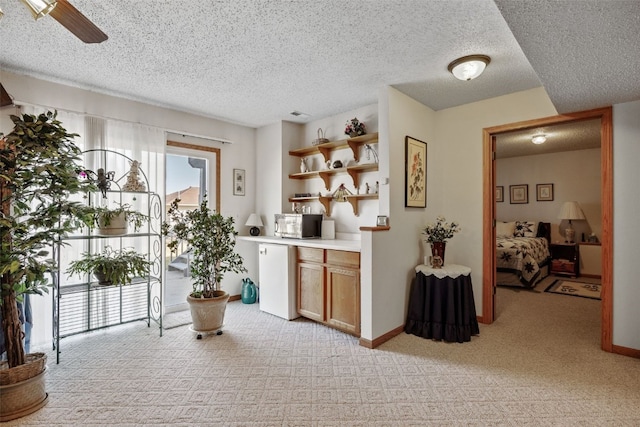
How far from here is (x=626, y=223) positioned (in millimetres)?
2625

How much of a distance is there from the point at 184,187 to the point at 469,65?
3330mm

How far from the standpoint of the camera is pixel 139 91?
10.6ft

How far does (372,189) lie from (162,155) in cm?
241

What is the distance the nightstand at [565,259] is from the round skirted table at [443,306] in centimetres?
405

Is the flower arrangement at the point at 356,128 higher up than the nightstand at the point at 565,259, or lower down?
higher up

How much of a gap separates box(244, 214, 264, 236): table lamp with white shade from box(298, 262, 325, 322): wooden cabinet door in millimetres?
1131

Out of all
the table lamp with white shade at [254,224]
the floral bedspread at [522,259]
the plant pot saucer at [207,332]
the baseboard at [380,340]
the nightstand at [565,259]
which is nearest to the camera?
the baseboard at [380,340]

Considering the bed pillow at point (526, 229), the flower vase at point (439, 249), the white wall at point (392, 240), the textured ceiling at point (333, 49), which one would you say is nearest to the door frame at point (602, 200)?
the textured ceiling at point (333, 49)

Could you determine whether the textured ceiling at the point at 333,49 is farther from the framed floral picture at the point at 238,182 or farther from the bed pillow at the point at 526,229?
the bed pillow at the point at 526,229

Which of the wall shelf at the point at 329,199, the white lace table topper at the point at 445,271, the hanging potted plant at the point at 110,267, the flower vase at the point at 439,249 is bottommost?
the white lace table topper at the point at 445,271

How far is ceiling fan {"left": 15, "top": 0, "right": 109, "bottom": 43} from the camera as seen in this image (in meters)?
1.35

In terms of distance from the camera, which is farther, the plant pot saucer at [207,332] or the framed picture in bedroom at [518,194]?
the framed picture in bedroom at [518,194]

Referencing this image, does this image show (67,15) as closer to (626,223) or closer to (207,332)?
(207,332)

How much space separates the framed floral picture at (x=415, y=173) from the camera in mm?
3184
